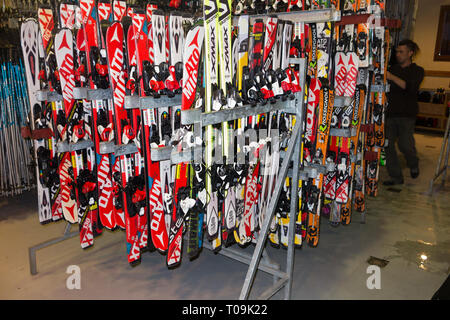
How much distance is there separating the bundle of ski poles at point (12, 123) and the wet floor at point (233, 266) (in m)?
0.45

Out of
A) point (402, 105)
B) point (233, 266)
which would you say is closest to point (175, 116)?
point (233, 266)

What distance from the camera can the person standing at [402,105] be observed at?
3828mm

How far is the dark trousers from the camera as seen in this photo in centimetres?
417

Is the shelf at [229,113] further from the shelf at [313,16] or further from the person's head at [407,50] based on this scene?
the person's head at [407,50]

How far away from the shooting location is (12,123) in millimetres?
3648

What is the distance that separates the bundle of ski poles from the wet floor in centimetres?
45

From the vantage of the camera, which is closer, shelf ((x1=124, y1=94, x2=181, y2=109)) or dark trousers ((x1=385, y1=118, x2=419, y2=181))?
shelf ((x1=124, y1=94, x2=181, y2=109))

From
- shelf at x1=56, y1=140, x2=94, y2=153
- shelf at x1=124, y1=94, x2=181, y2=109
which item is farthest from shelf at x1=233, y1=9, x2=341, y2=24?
shelf at x1=56, y1=140, x2=94, y2=153

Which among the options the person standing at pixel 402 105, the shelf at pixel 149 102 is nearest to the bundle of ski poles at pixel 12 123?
the shelf at pixel 149 102

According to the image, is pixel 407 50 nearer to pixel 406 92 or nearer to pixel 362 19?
pixel 406 92

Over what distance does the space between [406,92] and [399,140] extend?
2.03ft

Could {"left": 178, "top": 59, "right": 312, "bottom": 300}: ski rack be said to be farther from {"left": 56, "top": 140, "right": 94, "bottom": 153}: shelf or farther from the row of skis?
{"left": 56, "top": 140, "right": 94, "bottom": 153}: shelf
